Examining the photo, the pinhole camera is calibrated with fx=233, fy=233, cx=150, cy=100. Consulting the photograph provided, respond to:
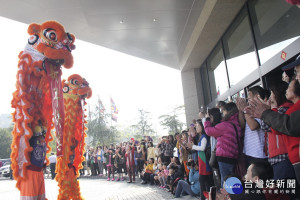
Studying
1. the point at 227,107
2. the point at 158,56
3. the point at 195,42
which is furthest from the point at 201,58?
the point at 227,107

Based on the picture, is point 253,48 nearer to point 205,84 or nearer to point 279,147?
point 279,147

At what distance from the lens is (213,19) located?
6277 mm

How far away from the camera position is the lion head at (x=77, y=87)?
15.1 feet

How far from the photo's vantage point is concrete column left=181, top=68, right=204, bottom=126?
10164 mm

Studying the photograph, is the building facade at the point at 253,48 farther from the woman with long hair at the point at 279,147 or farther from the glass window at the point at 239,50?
the woman with long hair at the point at 279,147

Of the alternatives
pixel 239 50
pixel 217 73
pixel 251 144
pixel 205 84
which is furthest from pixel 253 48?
pixel 205 84

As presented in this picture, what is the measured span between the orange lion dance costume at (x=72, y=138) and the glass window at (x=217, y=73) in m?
4.80

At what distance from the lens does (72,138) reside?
421 centimetres

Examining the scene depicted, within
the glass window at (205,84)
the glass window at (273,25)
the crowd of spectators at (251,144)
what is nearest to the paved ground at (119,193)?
the crowd of spectators at (251,144)

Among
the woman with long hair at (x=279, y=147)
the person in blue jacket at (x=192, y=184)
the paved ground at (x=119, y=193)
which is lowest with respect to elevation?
the paved ground at (x=119, y=193)

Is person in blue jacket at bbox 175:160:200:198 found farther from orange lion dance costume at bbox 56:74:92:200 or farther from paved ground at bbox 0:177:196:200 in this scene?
orange lion dance costume at bbox 56:74:92:200

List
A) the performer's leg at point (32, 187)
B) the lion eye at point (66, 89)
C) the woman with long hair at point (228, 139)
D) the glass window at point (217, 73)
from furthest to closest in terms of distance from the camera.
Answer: the glass window at point (217, 73)
the lion eye at point (66, 89)
the woman with long hair at point (228, 139)
the performer's leg at point (32, 187)

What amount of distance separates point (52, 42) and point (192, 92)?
7930mm

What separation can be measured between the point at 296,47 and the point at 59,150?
163 inches
